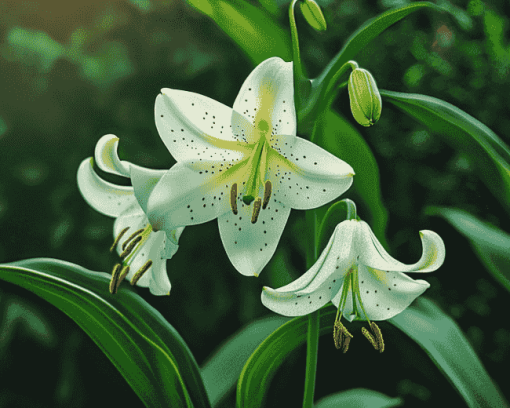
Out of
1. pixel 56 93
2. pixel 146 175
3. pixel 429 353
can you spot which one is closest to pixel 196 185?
pixel 146 175

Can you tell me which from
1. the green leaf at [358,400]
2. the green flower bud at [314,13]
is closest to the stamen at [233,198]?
the green flower bud at [314,13]

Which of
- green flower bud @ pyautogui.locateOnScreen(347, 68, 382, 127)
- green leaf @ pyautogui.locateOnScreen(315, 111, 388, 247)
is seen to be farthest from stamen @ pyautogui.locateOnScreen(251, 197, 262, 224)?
green leaf @ pyautogui.locateOnScreen(315, 111, 388, 247)

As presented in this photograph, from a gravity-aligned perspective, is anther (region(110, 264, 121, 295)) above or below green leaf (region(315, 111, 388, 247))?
below

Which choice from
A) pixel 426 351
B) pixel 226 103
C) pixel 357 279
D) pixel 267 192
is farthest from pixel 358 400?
pixel 226 103

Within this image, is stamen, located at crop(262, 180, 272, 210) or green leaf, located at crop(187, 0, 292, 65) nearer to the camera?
stamen, located at crop(262, 180, 272, 210)

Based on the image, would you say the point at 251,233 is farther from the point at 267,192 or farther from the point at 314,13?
the point at 314,13

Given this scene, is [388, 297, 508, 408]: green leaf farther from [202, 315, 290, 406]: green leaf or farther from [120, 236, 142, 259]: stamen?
[120, 236, 142, 259]: stamen

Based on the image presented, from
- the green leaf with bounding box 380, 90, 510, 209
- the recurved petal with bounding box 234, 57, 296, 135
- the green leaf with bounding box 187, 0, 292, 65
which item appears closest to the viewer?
the recurved petal with bounding box 234, 57, 296, 135
